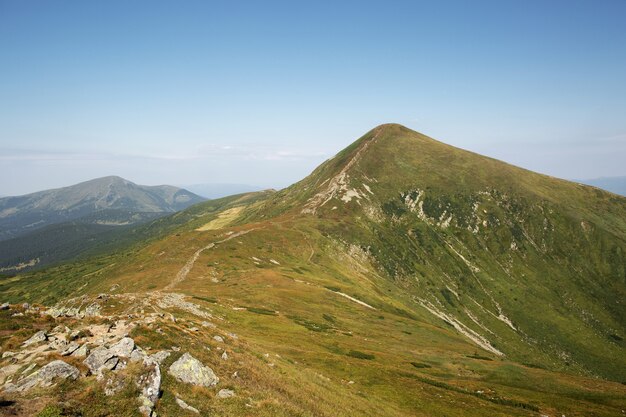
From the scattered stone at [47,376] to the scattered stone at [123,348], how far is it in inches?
105

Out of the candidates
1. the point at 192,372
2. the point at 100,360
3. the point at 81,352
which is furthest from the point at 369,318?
the point at 81,352

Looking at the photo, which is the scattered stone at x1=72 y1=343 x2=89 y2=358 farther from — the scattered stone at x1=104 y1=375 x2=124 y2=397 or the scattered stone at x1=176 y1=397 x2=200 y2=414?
the scattered stone at x1=176 y1=397 x2=200 y2=414

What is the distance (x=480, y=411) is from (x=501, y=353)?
10641cm

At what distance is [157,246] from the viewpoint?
144 metres

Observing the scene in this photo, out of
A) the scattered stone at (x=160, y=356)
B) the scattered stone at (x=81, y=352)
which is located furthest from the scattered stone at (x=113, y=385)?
the scattered stone at (x=81, y=352)

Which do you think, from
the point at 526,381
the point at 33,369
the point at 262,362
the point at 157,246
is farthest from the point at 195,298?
the point at 157,246

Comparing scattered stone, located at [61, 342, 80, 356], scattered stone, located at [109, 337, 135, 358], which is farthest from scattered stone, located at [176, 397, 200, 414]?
scattered stone, located at [61, 342, 80, 356]

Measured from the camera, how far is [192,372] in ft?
90.7

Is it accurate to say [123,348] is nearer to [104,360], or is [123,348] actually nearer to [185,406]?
[104,360]

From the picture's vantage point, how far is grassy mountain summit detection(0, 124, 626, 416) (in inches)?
1432

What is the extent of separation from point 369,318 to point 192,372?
69.2m

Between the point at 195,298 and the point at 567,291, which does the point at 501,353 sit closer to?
the point at 567,291

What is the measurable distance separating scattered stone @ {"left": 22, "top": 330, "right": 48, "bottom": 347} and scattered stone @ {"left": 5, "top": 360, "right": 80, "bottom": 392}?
6818mm

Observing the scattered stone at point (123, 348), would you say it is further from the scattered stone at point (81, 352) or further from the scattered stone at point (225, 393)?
the scattered stone at point (225, 393)
